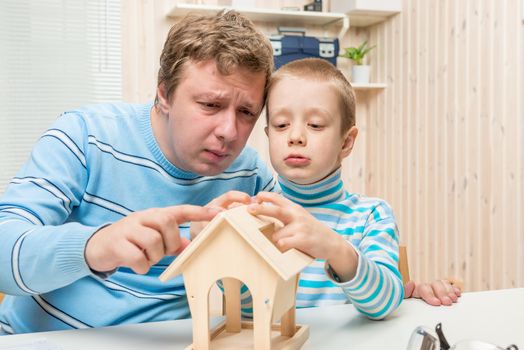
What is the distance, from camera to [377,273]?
1009mm

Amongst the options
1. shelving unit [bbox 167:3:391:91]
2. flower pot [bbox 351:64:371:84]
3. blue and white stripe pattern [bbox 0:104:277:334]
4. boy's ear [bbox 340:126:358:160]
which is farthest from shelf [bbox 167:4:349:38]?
boy's ear [bbox 340:126:358:160]

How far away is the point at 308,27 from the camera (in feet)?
11.9

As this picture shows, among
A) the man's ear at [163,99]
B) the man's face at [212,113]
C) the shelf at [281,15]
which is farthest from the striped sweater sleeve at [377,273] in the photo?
the shelf at [281,15]

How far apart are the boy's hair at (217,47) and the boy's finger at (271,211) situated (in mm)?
395

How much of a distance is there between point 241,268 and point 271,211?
0.32 feet

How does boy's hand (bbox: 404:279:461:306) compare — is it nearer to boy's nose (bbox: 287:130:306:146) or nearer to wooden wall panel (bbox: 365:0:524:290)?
boy's nose (bbox: 287:130:306:146)

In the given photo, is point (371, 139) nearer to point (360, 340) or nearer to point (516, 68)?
A: point (516, 68)

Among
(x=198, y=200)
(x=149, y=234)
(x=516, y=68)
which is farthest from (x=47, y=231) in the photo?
(x=516, y=68)

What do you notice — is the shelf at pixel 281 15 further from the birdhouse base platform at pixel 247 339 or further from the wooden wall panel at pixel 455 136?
the birdhouse base platform at pixel 247 339

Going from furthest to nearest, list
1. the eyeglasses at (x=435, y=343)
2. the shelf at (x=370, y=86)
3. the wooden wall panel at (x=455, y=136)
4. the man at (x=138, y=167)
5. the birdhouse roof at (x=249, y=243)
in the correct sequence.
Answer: the shelf at (x=370, y=86) < the wooden wall panel at (x=455, y=136) < the man at (x=138, y=167) < the birdhouse roof at (x=249, y=243) < the eyeglasses at (x=435, y=343)

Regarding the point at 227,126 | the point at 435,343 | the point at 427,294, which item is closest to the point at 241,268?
the point at 435,343

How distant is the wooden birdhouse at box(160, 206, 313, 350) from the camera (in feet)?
2.64

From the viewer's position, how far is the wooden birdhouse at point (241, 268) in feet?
2.64

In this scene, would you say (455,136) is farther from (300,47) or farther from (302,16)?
(302,16)
